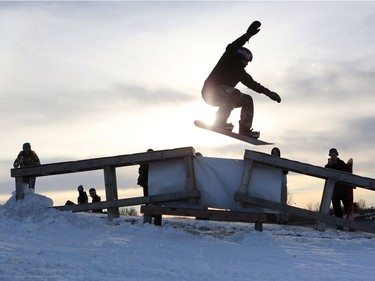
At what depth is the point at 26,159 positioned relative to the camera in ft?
43.5

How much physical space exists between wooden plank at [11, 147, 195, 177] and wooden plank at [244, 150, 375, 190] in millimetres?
1352

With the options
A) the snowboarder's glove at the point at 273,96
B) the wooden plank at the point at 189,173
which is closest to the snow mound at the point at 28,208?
the wooden plank at the point at 189,173

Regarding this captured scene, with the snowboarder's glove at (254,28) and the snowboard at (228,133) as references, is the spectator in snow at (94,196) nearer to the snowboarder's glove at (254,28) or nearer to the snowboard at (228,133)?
the snowboard at (228,133)

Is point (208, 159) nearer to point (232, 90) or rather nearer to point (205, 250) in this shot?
point (232, 90)

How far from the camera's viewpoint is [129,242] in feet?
28.8

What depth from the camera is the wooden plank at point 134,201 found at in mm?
11453

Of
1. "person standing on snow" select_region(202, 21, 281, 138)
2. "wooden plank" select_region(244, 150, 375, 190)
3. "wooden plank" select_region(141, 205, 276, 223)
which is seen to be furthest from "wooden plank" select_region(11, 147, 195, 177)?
"wooden plank" select_region(244, 150, 375, 190)

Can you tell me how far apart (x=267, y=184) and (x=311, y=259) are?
3.30 metres

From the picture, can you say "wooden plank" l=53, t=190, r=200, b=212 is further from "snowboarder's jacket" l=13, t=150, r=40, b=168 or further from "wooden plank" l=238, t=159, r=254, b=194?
"snowboarder's jacket" l=13, t=150, r=40, b=168

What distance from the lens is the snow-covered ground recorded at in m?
6.59

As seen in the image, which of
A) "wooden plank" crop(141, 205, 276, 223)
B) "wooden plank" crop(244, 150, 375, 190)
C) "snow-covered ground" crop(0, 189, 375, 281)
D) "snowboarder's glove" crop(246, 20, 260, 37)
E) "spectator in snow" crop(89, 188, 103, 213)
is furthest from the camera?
"spectator in snow" crop(89, 188, 103, 213)

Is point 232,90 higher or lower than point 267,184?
higher

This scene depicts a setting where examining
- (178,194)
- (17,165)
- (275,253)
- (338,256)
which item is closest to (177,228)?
(178,194)

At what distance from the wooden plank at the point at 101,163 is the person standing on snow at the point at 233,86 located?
108 cm
